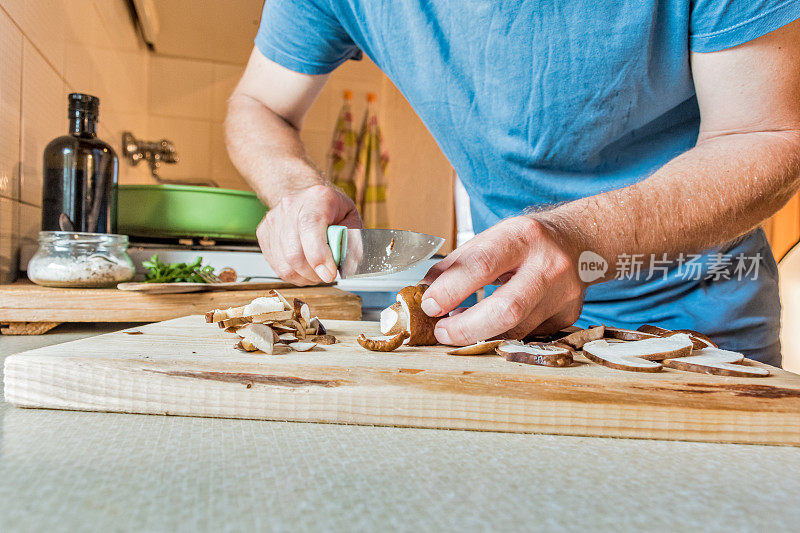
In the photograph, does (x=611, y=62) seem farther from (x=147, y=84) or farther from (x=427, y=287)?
(x=147, y=84)

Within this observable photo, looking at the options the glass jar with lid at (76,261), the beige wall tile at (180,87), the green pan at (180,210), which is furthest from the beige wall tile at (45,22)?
the beige wall tile at (180,87)

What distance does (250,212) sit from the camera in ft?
5.70

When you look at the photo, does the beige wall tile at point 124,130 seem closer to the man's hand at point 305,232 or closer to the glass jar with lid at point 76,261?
the glass jar with lid at point 76,261

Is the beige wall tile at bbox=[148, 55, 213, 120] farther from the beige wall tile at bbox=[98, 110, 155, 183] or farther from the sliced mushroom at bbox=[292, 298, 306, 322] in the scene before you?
the sliced mushroom at bbox=[292, 298, 306, 322]

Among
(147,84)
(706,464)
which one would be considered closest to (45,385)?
(706,464)

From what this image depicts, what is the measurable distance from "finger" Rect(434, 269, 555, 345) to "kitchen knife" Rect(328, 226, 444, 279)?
0.49 ft

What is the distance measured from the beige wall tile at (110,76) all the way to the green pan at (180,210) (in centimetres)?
44

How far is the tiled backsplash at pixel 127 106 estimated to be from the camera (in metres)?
1.30

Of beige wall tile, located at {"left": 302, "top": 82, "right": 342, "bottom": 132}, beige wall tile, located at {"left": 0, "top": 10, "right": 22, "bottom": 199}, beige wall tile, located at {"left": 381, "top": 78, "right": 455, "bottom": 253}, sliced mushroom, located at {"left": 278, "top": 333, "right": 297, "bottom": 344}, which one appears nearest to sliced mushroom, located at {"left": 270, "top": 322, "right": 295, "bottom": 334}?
sliced mushroom, located at {"left": 278, "top": 333, "right": 297, "bottom": 344}

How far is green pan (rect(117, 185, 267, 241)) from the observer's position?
65.2 inches

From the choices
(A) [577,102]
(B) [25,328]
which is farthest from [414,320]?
(B) [25,328]

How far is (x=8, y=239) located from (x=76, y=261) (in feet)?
0.88

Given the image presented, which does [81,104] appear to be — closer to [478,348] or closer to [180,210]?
[180,210]

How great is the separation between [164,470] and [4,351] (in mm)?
659
